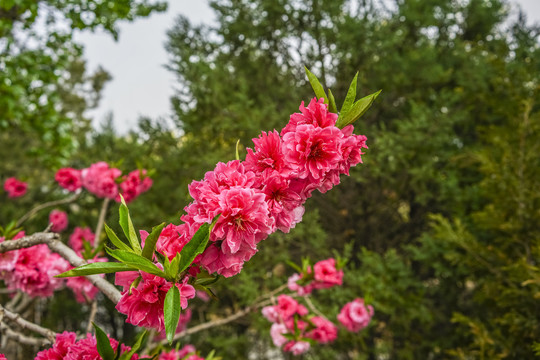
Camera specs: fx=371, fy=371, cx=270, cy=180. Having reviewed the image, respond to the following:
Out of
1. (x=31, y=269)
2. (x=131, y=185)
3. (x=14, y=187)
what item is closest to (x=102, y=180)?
(x=131, y=185)

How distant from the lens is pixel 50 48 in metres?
4.35

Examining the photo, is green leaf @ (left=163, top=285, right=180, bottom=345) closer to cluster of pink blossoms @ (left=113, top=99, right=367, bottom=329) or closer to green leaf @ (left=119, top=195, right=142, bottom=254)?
cluster of pink blossoms @ (left=113, top=99, right=367, bottom=329)

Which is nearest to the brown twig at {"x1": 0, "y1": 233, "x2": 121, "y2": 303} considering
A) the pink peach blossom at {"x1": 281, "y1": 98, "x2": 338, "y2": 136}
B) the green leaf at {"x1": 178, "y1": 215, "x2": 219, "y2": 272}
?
the green leaf at {"x1": 178, "y1": 215, "x2": 219, "y2": 272}

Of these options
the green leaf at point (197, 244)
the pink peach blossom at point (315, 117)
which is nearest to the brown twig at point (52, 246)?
the green leaf at point (197, 244)

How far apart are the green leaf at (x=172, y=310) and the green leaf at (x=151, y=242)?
0.36 feet

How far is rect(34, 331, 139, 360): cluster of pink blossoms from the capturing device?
1107 mm

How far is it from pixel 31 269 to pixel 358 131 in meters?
3.41

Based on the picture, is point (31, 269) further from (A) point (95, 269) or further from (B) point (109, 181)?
(A) point (95, 269)

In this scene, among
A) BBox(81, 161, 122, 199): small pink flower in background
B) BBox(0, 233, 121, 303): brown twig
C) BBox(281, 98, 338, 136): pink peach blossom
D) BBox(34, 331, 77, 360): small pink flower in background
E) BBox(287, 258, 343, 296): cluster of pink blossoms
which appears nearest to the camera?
BBox(281, 98, 338, 136): pink peach blossom

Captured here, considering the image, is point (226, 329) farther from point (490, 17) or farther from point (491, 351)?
point (490, 17)

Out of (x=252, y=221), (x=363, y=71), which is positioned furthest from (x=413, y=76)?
(x=252, y=221)

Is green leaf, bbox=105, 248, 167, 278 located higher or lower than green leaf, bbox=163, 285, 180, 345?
higher

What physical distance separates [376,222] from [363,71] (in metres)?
1.87

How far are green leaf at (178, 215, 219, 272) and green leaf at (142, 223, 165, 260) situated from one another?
0.08 m
